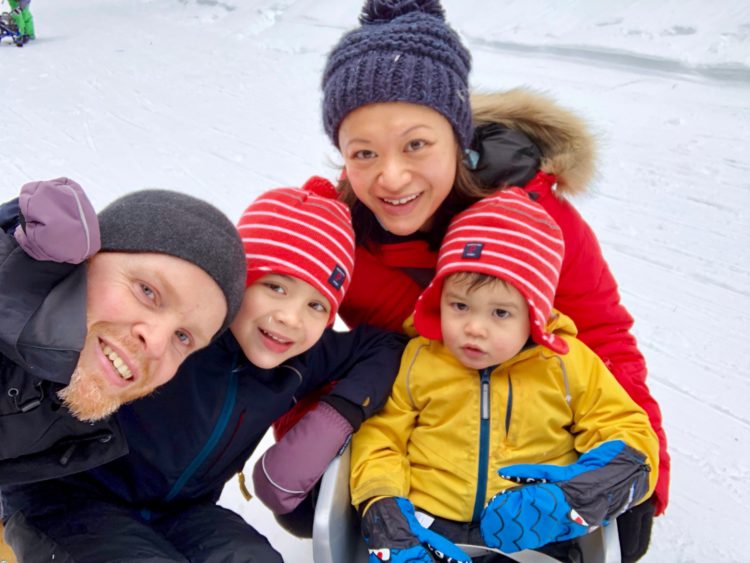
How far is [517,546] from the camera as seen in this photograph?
56.2 inches

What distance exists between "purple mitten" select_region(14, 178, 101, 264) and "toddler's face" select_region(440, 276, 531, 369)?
79 cm

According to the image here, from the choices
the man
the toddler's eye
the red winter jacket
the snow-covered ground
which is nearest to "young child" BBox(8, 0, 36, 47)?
the snow-covered ground

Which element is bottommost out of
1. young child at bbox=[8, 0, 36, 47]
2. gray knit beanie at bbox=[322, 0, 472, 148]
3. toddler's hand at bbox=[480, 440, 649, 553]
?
young child at bbox=[8, 0, 36, 47]

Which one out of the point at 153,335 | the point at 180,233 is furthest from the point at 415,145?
the point at 153,335

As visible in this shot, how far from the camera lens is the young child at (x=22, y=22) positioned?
28.8 ft

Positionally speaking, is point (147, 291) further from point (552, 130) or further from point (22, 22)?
point (22, 22)

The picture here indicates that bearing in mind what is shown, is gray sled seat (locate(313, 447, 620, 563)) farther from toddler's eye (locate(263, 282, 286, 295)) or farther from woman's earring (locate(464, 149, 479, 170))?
woman's earring (locate(464, 149, 479, 170))

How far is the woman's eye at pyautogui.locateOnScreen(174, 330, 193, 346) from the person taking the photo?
4.26ft

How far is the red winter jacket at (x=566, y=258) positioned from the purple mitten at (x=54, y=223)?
865mm

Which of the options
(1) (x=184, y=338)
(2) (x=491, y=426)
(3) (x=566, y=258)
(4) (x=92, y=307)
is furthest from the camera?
(3) (x=566, y=258)

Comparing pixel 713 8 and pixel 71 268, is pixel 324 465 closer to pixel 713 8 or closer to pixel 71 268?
pixel 71 268

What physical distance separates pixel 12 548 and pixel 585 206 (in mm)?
3006

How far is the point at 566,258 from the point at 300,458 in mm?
813

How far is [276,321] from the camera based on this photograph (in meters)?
1.51
